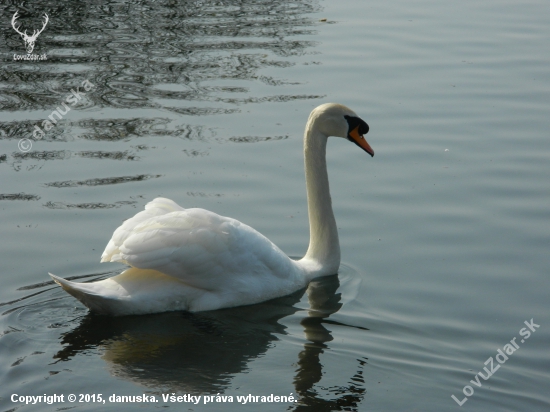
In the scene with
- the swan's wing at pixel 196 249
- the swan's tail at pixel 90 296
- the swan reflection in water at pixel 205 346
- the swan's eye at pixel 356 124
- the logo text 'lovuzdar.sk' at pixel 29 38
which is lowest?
the swan reflection in water at pixel 205 346

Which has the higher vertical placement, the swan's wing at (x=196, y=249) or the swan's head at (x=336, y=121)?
the swan's head at (x=336, y=121)

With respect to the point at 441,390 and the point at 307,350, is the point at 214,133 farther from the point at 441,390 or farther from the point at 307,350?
the point at 441,390

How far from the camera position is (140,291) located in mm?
6680

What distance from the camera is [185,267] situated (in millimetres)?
6680

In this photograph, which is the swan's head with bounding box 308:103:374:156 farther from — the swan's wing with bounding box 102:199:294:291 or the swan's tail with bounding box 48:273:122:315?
the swan's tail with bounding box 48:273:122:315

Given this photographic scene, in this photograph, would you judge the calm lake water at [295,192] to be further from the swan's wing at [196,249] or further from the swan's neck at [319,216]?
the swan's wing at [196,249]

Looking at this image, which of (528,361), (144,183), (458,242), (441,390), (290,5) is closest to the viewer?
(441,390)

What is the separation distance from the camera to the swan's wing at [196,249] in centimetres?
657

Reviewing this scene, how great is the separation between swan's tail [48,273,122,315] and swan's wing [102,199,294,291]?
1.07 ft

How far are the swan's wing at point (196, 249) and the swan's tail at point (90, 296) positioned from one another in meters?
0.33

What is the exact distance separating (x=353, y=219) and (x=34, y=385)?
4145 millimetres

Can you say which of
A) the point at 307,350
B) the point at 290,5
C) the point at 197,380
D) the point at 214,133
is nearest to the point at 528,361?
the point at 307,350

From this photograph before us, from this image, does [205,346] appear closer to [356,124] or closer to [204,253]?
[204,253]

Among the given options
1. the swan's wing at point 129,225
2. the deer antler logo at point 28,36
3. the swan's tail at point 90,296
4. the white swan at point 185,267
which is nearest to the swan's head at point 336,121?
the white swan at point 185,267
